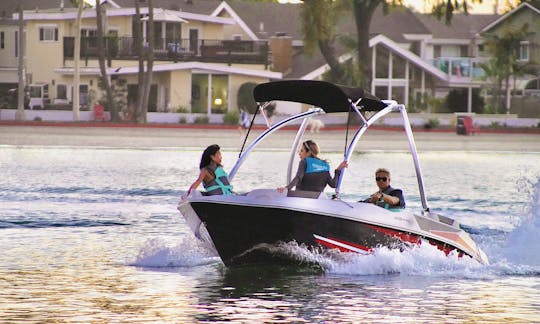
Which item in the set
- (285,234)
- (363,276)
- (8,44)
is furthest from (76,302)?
(8,44)

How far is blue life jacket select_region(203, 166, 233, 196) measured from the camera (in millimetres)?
17406

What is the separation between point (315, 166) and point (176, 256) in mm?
2917

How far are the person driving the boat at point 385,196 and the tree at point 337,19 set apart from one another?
64.6 m

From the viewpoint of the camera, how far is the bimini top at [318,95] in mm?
17688

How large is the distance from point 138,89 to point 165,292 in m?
67.1

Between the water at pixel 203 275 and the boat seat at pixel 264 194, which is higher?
the boat seat at pixel 264 194

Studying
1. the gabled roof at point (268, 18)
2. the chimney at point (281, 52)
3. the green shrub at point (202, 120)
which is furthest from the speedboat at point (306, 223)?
the gabled roof at point (268, 18)

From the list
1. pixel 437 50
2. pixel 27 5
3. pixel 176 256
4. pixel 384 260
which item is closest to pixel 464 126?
pixel 437 50

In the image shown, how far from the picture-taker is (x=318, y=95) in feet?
59.8

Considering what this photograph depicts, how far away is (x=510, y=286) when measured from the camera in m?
17.6

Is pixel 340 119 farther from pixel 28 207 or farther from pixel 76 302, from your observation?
pixel 76 302

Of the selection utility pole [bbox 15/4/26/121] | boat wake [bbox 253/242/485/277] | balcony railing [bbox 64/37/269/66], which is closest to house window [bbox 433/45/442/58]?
balcony railing [bbox 64/37/269/66]

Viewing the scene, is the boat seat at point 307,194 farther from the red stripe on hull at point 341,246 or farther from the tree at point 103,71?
the tree at point 103,71

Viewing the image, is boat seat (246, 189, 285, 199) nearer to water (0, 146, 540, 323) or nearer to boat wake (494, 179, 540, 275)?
water (0, 146, 540, 323)
